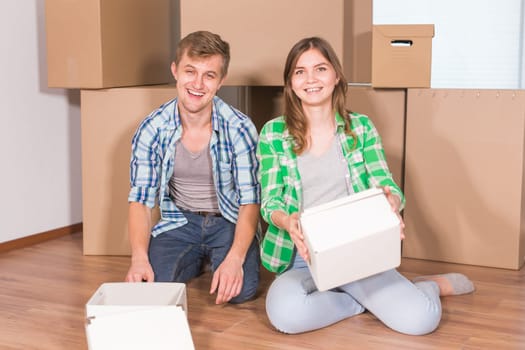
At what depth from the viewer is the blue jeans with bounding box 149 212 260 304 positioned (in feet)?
6.13

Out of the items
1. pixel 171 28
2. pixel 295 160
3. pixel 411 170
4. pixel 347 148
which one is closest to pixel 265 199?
pixel 295 160

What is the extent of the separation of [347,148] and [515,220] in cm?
66

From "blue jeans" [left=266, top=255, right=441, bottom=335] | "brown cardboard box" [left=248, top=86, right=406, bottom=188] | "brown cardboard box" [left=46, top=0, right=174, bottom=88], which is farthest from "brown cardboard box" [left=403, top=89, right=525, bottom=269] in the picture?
"brown cardboard box" [left=46, top=0, right=174, bottom=88]

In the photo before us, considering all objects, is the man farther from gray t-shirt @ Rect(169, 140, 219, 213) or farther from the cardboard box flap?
the cardboard box flap

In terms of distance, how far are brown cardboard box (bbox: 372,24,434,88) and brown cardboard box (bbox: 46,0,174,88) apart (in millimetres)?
762

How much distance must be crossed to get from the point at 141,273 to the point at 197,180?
0.34 metres

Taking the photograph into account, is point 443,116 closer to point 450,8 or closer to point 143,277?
point 143,277

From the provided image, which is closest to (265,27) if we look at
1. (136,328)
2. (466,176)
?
(466,176)

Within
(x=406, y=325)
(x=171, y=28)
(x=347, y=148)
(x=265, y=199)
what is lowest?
(x=406, y=325)

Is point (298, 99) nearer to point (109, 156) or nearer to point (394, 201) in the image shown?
point (394, 201)

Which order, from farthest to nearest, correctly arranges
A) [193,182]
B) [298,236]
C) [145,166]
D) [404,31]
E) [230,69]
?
[230,69]
[404,31]
[193,182]
[145,166]
[298,236]

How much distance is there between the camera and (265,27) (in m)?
2.17

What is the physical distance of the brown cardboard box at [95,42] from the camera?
221cm

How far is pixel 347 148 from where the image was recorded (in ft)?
5.80
